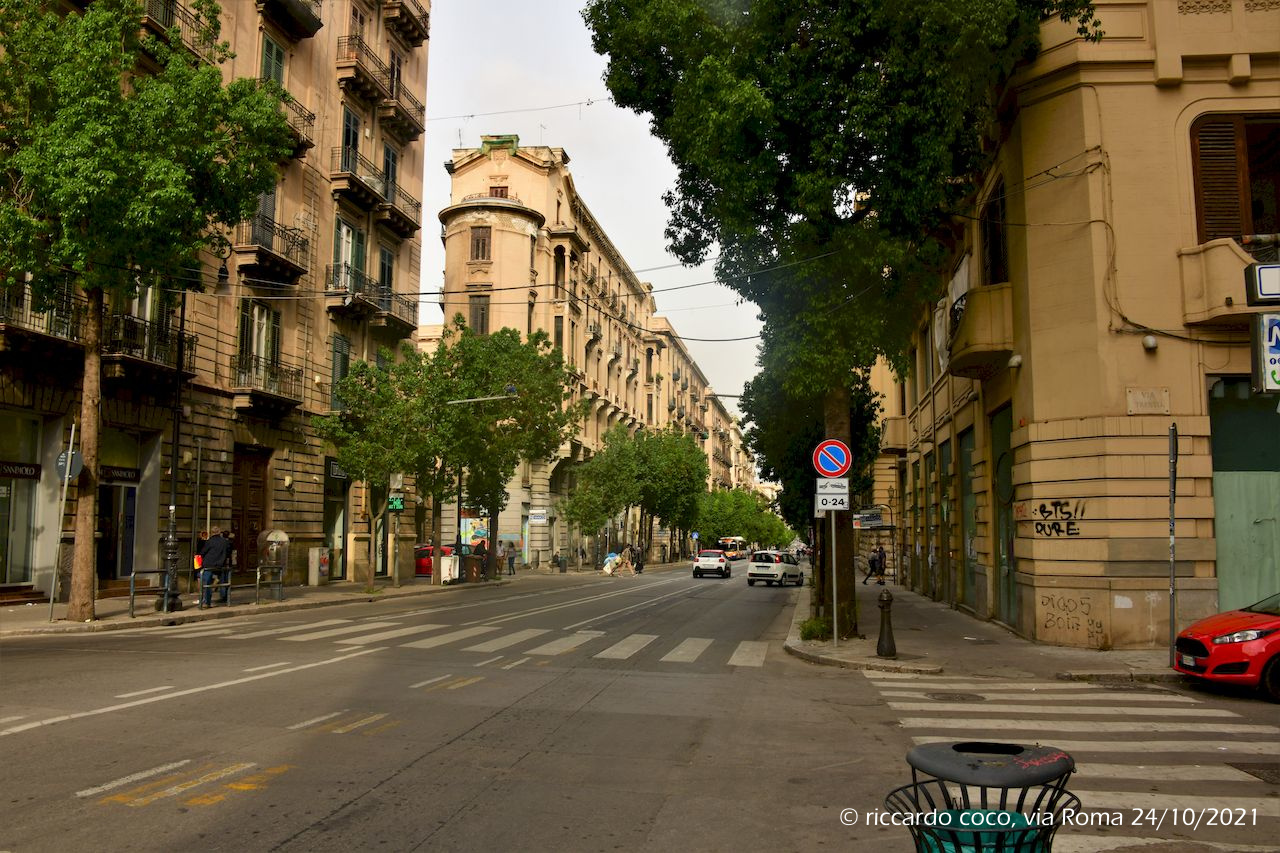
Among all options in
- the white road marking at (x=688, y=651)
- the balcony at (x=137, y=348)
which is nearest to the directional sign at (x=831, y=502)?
the white road marking at (x=688, y=651)

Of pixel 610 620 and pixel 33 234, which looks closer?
pixel 33 234

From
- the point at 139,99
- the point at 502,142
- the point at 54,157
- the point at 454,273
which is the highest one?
the point at 502,142

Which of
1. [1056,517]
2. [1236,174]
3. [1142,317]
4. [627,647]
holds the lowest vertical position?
[627,647]

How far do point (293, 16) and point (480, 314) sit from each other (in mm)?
24176

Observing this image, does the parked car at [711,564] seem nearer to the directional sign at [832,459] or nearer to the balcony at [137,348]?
the balcony at [137,348]

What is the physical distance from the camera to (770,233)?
16.5 meters

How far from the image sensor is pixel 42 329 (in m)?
20.3

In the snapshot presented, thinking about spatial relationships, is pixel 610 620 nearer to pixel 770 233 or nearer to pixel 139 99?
pixel 770 233

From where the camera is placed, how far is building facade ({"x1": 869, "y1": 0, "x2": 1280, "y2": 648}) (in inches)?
572

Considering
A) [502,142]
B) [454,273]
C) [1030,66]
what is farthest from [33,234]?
[502,142]

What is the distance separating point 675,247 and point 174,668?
11.4 m

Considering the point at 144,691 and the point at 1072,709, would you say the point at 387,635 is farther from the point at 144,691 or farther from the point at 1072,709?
the point at 1072,709

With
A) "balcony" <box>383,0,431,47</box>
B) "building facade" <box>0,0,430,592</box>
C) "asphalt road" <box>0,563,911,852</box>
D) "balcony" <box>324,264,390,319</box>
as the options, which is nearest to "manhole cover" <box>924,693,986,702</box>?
"asphalt road" <box>0,563,911,852</box>

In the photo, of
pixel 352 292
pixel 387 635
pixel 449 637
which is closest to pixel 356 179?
pixel 352 292
